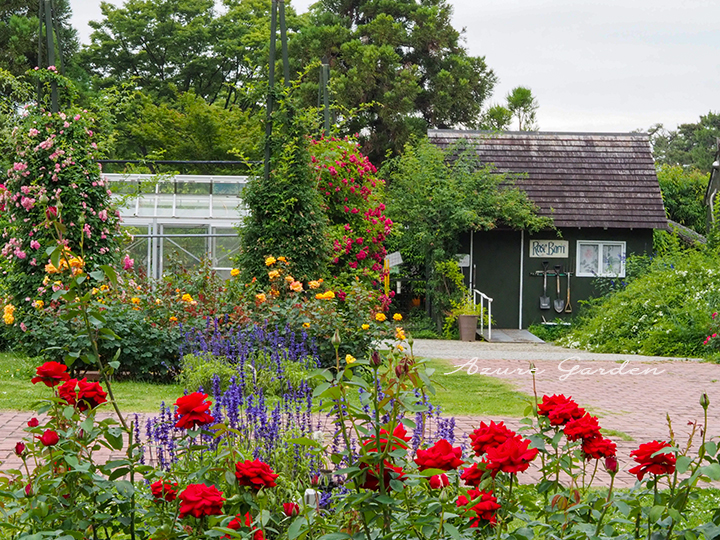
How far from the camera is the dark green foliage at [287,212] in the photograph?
10992mm

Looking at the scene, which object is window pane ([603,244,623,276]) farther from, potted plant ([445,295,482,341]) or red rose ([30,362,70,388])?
red rose ([30,362,70,388])

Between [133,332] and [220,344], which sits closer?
[220,344]

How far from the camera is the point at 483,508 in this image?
2.15 m

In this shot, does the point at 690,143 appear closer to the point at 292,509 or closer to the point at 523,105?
the point at 523,105

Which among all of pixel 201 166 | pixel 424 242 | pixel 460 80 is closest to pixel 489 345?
pixel 424 242

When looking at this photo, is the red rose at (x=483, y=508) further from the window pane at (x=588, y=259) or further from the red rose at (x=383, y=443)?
the window pane at (x=588, y=259)

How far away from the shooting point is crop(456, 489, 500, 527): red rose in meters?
2.15

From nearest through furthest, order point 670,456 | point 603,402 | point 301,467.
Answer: point 670,456, point 301,467, point 603,402

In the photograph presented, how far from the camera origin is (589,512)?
246 cm

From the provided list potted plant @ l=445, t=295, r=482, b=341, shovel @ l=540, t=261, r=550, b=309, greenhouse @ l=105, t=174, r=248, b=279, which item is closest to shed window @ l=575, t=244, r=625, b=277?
shovel @ l=540, t=261, r=550, b=309

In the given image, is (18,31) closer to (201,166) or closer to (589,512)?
(201,166)

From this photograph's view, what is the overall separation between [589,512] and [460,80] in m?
29.5

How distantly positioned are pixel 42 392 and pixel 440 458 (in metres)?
6.15

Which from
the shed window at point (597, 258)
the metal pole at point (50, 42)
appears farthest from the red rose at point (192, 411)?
the shed window at point (597, 258)
